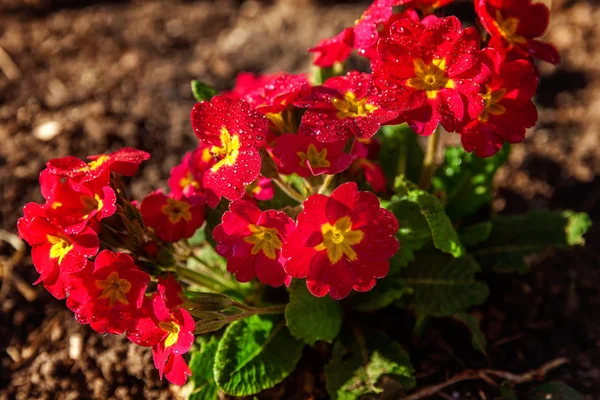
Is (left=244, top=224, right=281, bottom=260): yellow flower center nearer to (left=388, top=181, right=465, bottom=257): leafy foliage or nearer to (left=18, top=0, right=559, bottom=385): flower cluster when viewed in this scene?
(left=18, top=0, right=559, bottom=385): flower cluster

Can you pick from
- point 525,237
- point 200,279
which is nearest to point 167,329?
point 200,279

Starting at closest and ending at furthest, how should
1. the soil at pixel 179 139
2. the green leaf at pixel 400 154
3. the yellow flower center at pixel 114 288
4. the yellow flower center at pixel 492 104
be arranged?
the yellow flower center at pixel 114 288 → the yellow flower center at pixel 492 104 → the soil at pixel 179 139 → the green leaf at pixel 400 154

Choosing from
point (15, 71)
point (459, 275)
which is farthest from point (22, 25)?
point (459, 275)

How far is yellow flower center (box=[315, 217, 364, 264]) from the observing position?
2074mm

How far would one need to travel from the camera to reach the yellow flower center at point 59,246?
7.06ft

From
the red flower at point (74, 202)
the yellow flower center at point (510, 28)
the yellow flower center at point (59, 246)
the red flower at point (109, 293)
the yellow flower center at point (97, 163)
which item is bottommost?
the red flower at point (109, 293)

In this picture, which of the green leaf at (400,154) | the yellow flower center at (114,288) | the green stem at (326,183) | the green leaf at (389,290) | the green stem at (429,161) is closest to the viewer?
the yellow flower center at (114,288)

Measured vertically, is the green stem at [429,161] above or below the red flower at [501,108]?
below

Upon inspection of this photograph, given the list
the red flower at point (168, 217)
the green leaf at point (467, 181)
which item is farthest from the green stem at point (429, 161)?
the red flower at point (168, 217)

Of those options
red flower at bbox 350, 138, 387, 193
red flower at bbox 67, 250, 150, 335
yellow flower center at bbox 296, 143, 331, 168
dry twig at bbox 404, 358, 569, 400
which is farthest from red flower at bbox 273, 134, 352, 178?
dry twig at bbox 404, 358, 569, 400

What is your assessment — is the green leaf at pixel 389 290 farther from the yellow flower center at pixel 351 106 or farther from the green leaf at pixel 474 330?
the yellow flower center at pixel 351 106

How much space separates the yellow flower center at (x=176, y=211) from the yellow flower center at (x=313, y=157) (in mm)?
523

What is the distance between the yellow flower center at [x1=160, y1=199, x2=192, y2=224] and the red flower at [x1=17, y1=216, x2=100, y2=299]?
35 cm

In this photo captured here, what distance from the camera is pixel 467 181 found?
3061mm
